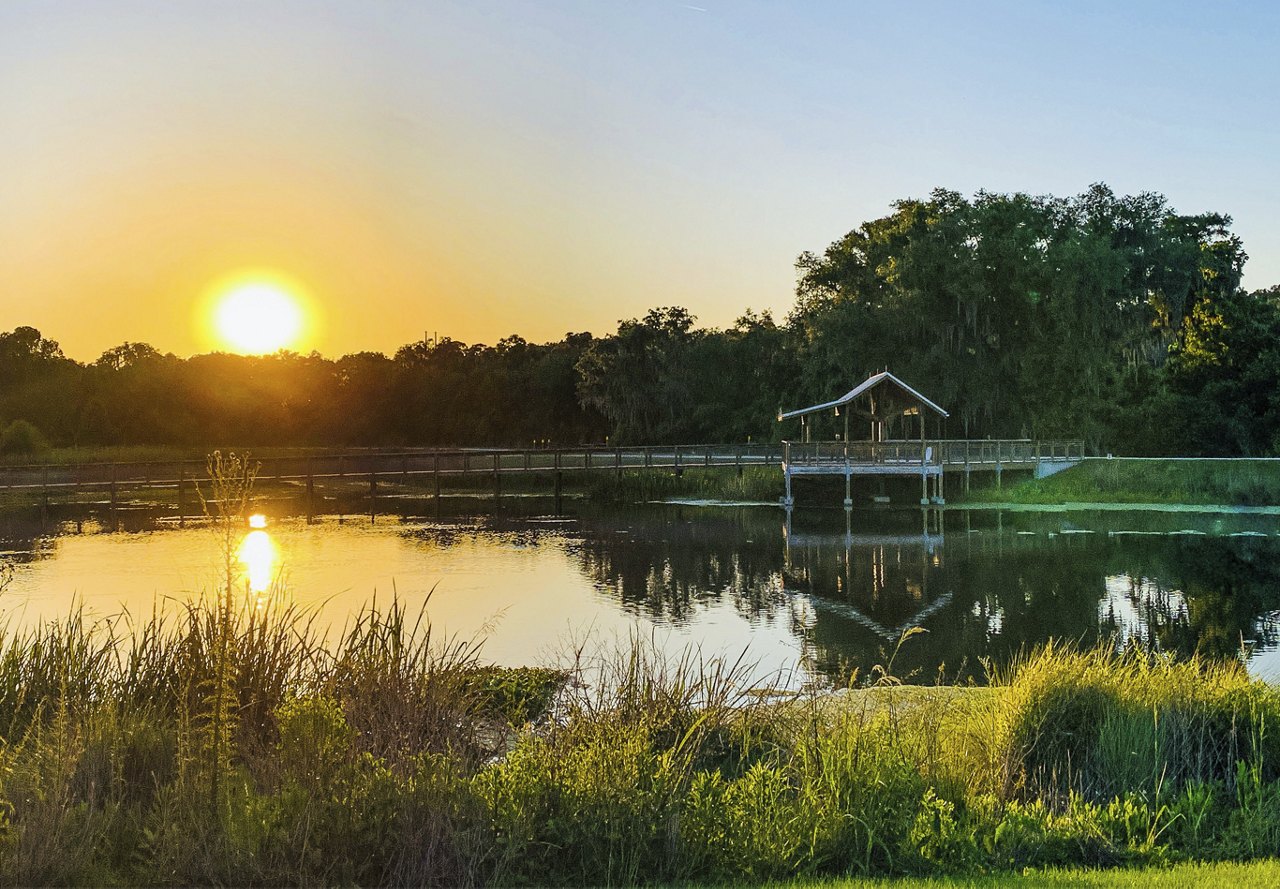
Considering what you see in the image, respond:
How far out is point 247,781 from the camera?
18.9 feet

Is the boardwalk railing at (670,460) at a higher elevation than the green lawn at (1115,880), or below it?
higher

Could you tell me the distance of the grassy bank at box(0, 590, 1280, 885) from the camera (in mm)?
5301

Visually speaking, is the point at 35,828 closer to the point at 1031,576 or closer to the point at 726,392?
the point at 1031,576

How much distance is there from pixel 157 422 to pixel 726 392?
38073mm

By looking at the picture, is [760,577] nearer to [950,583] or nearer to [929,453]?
[950,583]

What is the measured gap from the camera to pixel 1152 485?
131 feet

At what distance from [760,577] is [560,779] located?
19106 mm

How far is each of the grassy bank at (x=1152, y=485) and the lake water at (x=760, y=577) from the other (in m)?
2.01

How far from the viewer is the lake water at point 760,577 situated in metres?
17.1

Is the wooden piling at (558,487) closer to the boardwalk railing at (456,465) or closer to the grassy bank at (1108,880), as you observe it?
the boardwalk railing at (456,465)

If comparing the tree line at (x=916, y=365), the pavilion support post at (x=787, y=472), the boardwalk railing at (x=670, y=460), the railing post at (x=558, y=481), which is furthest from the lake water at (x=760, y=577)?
the tree line at (x=916, y=365)

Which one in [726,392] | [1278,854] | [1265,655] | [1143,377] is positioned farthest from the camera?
[726,392]

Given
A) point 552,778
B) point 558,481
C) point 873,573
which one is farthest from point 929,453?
point 552,778

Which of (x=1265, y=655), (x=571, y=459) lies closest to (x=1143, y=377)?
(x=571, y=459)
